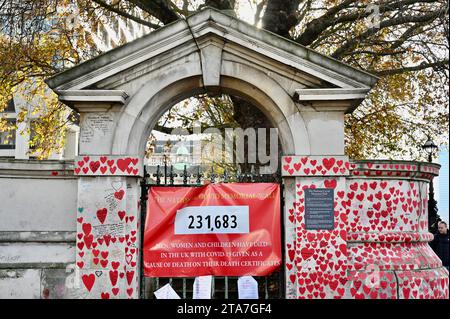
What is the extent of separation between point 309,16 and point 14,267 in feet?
37.2

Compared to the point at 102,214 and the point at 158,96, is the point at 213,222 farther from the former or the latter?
the point at 158,96

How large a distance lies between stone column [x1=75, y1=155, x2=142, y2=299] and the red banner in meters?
0.31

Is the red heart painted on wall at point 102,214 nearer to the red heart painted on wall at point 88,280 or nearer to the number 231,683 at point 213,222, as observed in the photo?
the red heart painted on wall at point 88,280

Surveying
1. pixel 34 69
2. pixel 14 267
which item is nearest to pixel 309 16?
pixel 34 69

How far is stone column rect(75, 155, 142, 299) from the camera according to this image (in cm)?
756

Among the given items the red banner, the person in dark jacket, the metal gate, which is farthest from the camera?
the person in dark jacket

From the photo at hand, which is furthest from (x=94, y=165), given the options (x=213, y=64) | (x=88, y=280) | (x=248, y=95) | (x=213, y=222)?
(x=248, y=95)

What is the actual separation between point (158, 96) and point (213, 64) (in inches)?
37.7

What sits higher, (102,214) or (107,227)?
(102,214)

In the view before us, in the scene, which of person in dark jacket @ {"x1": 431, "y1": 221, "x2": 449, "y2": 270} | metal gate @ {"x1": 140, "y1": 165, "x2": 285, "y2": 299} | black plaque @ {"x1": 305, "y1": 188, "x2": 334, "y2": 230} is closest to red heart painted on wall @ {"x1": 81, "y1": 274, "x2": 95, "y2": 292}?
metal gate @ {"x1": 140, "y1": 165, "x2": 285, "y2": 299}

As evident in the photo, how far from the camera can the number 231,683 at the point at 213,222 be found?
Answer: 7.89m

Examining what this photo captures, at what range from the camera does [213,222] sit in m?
7.91

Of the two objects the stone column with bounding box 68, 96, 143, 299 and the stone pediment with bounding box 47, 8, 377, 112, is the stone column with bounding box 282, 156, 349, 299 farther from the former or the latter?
the stone column with bounding box 68, 96, 143, 299

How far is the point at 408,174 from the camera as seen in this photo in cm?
847
